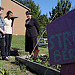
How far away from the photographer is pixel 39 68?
11.9 ft

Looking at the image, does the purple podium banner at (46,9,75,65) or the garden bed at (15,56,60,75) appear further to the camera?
the garden bed at (15,56,60,75)

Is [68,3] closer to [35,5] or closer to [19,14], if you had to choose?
[19,14]

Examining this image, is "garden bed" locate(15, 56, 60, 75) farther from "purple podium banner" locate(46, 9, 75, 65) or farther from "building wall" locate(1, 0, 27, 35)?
"building wall" locate(1, 0, 27, 35)

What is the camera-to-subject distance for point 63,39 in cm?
187

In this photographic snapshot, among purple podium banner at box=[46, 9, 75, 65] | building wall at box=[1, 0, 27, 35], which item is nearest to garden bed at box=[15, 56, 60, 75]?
purple podium banner at box=[46, 9, 75, 65]

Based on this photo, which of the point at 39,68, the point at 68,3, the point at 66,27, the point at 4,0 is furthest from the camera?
the point at 4,0

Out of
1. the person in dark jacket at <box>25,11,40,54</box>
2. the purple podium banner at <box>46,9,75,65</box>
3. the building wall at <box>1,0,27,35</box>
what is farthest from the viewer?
the building wall at <box>1,0,27,35</box>

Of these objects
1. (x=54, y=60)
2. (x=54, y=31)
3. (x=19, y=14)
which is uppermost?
(x=19, y=14)

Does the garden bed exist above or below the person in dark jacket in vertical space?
below

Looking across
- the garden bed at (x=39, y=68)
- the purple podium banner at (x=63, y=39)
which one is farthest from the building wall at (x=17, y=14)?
the purple podium banner at (x=63, y=39)

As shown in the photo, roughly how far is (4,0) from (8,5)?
909mm

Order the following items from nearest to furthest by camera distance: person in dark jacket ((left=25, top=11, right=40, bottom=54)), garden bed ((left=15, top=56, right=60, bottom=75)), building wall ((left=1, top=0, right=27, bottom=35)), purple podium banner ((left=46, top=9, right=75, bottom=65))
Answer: purple podium banner ((left=46, top=9, right=75, bottom=65)) < garden bed ((left=15, top=56, right=60, bottom=75)) < person in dark jacket ((left=25, top=11, right=40, bottom=54)) < building wall ((left=1, top=0, right=27, bottom=35))

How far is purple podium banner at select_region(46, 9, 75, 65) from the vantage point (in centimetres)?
177

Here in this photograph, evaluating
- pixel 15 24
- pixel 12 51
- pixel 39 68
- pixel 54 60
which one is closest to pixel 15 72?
pixel 39 68
